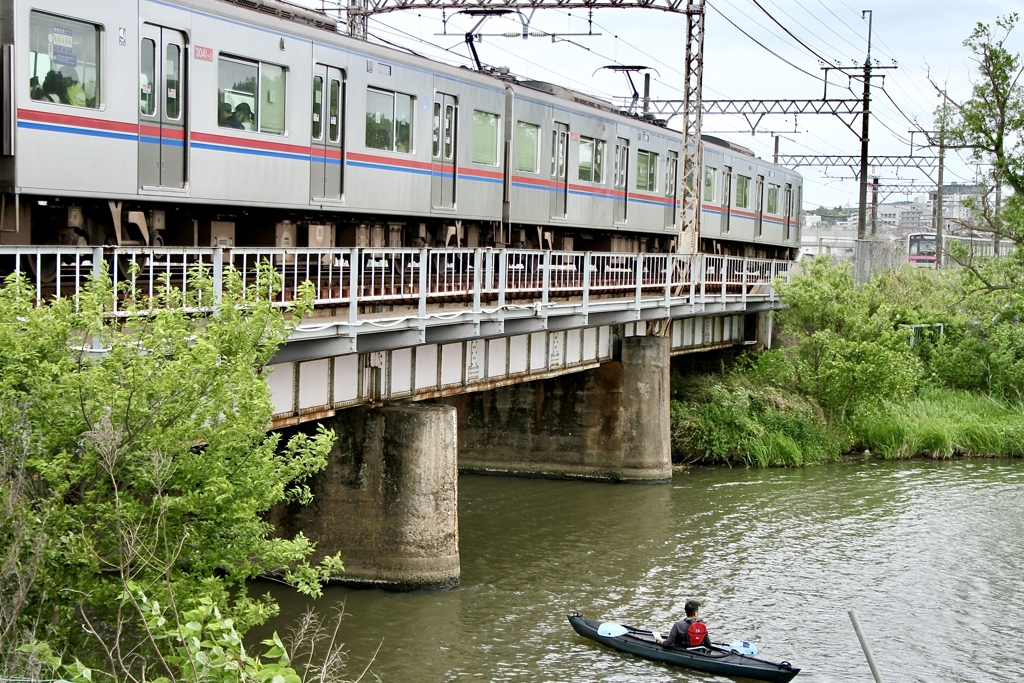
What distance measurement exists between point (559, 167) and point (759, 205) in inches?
631

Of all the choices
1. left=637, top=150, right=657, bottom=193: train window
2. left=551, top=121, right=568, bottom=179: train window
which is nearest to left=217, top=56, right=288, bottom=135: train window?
left=551, top=121, right=568, bottom=179: train window

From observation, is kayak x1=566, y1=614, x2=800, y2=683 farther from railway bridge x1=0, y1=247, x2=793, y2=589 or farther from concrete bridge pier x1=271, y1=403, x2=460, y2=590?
railway bridge x1=0, y1=247, x2=793, y2=589

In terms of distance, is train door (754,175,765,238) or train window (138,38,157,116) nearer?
train window (138,38,157,116)

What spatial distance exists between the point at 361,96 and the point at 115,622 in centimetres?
1082

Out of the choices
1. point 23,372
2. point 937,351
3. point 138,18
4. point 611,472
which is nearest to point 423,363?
point 138,18

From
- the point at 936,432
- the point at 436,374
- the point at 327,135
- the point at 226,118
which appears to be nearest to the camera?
the point at 226,118

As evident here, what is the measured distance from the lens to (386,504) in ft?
58.4

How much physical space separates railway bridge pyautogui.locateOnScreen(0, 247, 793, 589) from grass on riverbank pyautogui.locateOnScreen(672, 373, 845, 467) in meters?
2.41

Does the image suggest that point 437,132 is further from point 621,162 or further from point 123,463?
point 123,463

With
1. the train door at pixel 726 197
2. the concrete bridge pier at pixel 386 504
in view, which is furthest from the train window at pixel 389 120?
the train door at pixel 726 197

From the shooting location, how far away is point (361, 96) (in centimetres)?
1941

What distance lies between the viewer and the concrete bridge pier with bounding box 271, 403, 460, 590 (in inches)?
698

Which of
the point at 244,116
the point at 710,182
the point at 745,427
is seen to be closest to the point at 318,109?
the point at 244,116

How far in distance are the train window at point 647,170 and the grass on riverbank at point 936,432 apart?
7.62m
